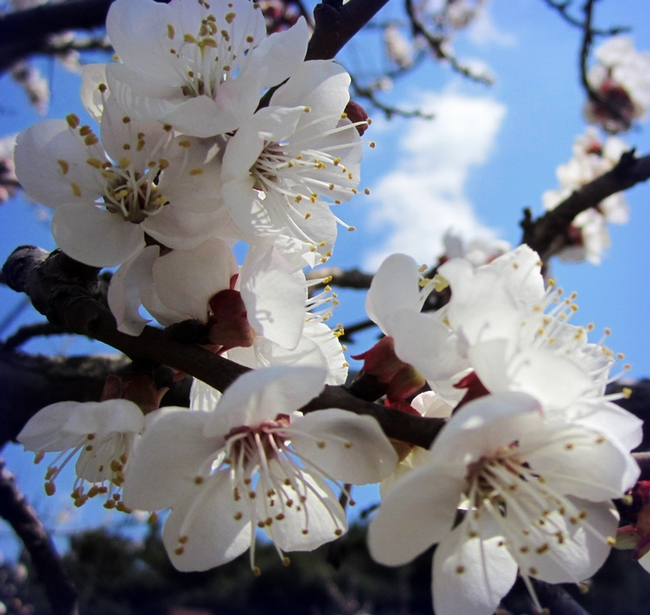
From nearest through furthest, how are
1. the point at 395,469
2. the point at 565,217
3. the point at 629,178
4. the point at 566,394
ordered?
1. the point at 566,394
2. the point at 395,469
3. the point at 629,178
4. the point at 565,217

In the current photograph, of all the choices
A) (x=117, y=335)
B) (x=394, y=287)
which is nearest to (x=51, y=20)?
(x=117, y=335)

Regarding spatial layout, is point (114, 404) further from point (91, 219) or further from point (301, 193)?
point (301, 193)

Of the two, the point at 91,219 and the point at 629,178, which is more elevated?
the point at 91,219

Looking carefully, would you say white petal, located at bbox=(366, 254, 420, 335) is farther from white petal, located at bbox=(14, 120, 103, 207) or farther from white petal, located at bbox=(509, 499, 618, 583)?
white petal, located at bbox=(14, 120, 103, 207)

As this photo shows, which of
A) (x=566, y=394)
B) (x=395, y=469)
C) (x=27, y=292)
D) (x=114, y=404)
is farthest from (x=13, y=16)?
(x=566, y=394)

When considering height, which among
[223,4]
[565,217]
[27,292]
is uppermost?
[223,4]

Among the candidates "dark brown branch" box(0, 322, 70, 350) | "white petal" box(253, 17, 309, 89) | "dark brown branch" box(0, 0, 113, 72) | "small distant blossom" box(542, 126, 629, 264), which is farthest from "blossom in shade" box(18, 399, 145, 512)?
"small distant blossom" box(542, 126, 629, 264)
